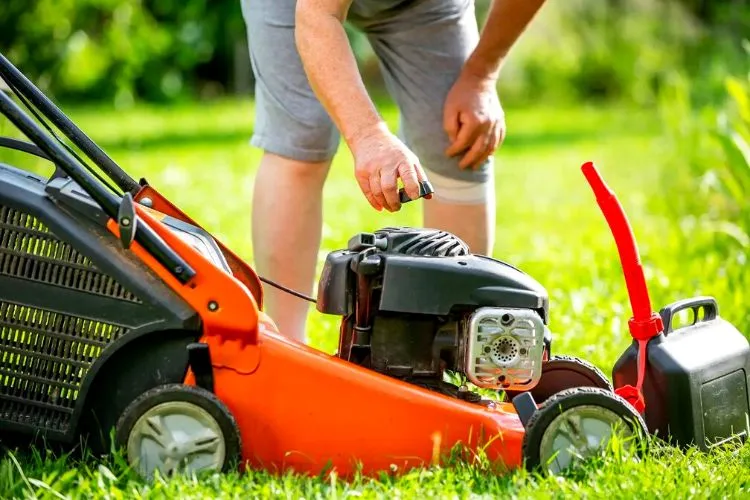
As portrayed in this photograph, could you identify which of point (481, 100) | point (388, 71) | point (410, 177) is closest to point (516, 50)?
point (388, 71)

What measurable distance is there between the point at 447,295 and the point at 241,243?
2.35 m

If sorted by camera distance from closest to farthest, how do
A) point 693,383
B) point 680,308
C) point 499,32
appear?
1. point 693,383
2. point 680,308
3. point 499,32

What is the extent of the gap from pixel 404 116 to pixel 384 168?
0.69 meters

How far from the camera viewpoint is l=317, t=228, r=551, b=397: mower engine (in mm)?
2014

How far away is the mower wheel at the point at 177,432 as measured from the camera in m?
1.92

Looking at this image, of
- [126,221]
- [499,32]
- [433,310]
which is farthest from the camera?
[499,32]

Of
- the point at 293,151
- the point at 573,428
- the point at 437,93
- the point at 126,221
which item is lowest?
the point at 573,428

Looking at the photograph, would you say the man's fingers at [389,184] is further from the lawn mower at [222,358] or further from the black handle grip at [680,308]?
the black handle grip at [680,308]

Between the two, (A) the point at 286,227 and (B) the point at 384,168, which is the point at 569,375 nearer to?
(B) the point at 384,168

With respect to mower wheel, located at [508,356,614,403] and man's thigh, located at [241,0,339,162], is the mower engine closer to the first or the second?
mower wheel, located at [508,356,614,403]

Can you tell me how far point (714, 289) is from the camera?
11.4 ft

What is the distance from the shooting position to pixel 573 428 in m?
2.01

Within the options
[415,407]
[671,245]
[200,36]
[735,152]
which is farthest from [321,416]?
[200,36]

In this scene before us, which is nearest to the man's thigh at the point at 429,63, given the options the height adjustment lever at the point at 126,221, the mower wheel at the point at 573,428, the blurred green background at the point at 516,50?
the mower wheel at the point at 573,428
